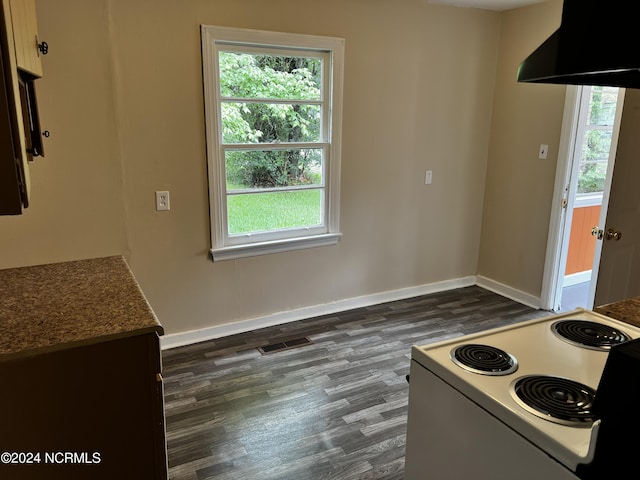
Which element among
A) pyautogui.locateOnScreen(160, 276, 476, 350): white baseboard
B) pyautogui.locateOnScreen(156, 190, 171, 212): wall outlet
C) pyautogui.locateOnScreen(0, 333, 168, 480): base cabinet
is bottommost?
pyautogui.locateOnScreen(160, 276, 476, 350): white baseboard

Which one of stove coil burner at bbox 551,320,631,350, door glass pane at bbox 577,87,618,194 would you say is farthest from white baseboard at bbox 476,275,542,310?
stove coil burner at bbox 551,320,631,350

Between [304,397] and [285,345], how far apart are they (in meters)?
0.65

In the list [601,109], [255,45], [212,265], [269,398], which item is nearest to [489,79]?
[601,109]

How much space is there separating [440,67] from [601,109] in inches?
52.2

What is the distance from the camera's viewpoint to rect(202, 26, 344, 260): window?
3072 mm

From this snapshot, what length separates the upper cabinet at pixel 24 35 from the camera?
4.46 feet

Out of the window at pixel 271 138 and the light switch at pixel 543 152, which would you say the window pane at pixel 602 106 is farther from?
the window at pixel 271 138

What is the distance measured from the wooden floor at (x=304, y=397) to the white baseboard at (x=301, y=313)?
2.6 inches

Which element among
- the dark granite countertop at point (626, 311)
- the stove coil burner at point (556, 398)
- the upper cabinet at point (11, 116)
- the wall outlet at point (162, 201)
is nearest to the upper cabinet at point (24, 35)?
the upper cabinet at point (11, 116)

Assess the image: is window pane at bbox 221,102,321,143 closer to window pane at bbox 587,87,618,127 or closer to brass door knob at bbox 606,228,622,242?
brass door knob at bbox 606,228,622,242

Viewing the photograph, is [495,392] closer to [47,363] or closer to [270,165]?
[47,363]

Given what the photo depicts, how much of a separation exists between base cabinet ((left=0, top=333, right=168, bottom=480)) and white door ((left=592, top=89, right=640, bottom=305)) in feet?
7.96

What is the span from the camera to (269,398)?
264 cm

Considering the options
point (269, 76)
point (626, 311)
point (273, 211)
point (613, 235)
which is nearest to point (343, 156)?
point (273, 211)
